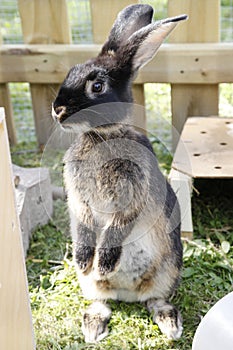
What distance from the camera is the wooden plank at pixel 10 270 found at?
6.42ft

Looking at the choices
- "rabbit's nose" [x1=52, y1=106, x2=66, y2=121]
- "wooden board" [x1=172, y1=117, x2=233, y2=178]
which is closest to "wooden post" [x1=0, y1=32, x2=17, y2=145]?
"wooden board" [x1=172, y1=117, x2=233, y2=178]

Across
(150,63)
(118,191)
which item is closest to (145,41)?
(118,191)

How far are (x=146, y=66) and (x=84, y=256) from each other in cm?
143

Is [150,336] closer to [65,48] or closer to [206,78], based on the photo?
[206,78]

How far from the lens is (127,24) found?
2.51 metres

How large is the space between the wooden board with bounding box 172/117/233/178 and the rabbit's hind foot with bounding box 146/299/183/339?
619 mm

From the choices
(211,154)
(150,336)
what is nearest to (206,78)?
(211,154)

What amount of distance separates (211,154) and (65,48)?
3.67 ft

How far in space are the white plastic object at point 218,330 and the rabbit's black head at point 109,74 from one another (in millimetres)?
747

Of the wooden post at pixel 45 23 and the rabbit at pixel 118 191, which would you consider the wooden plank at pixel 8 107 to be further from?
the rabbit at pixel 118 191

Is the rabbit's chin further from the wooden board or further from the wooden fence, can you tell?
the wooden fence

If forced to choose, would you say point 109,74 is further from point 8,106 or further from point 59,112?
point 8,106

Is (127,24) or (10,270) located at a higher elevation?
(127,24)

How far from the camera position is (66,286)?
2.95 meters
